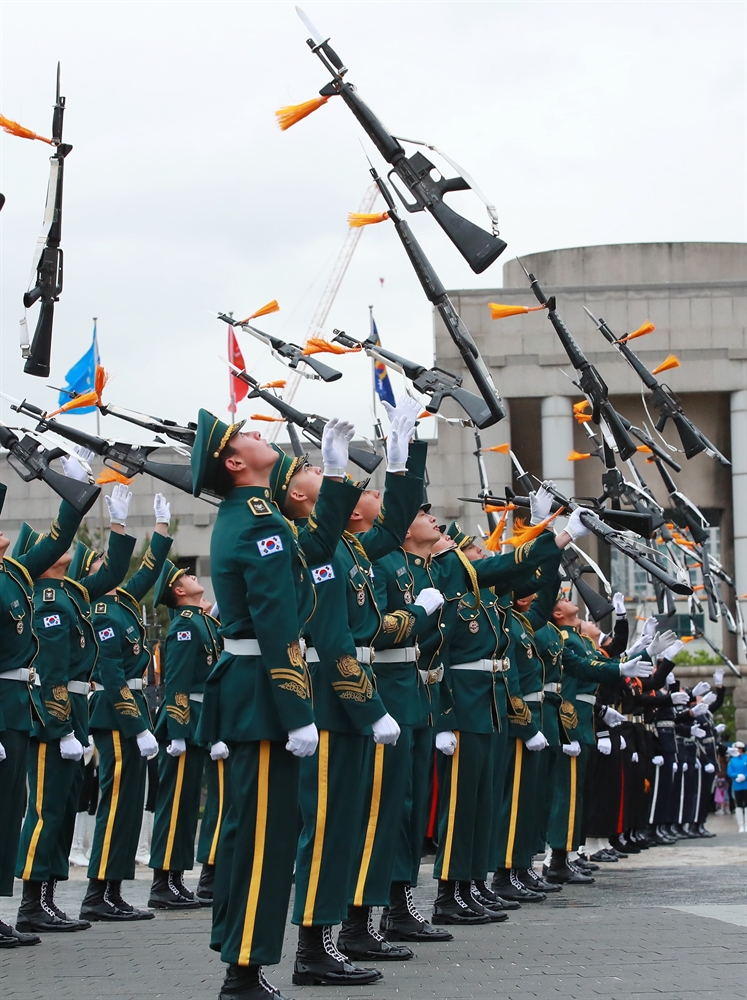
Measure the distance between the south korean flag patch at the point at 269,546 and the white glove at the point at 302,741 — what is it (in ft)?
2.09

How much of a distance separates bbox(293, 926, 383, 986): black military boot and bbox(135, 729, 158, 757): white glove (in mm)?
2827

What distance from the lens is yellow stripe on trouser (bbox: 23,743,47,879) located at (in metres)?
8.30

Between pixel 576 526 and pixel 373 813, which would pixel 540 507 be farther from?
pixel 373 813

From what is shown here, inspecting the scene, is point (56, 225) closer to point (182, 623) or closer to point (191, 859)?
point (182, 623)

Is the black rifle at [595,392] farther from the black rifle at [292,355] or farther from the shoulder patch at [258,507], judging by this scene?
the shoulder patch at [258,507]

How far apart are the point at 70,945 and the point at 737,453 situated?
98.1 feet

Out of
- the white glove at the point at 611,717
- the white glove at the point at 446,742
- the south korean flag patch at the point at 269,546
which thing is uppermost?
the south korean flag patch at the point at 269,546

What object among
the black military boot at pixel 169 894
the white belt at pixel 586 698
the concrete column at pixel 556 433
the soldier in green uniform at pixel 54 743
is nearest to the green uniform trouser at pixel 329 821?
the soldier in green uniform at pixel 54 743

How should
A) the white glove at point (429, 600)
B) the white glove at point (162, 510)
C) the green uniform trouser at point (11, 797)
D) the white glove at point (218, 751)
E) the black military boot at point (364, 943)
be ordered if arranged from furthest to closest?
the white glove at point (162, 510) → the white glove at point (218, 751) → the white glove at point (429, 600) → the green uniform trouser at point (11, 797) → the black military boot at point (364, 943)

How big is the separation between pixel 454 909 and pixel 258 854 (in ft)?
10.2

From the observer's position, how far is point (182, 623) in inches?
396

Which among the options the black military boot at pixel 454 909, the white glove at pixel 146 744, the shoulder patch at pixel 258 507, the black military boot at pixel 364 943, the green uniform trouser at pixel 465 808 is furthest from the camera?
the white glove at pixel 146 744

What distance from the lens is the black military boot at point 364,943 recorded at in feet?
22.6

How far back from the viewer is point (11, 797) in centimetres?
753
